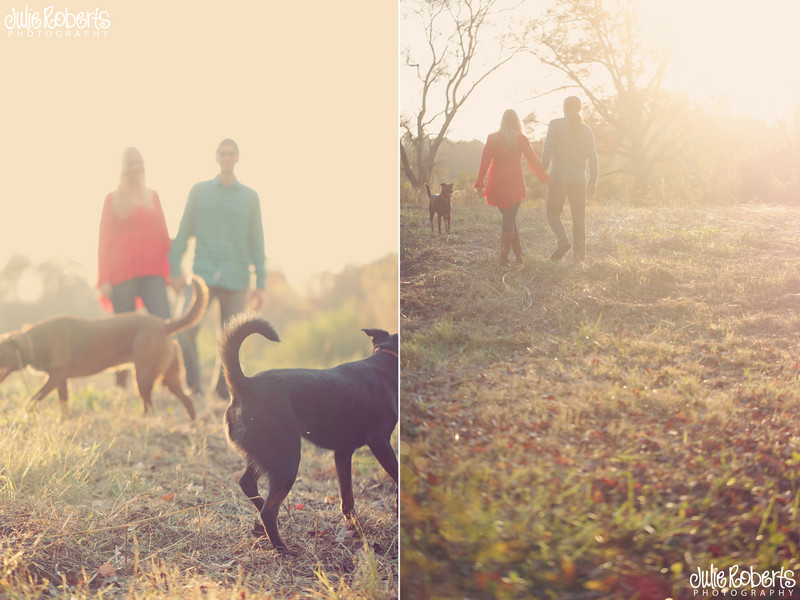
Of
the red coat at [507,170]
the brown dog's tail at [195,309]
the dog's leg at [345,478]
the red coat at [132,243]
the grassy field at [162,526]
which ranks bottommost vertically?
the grassy field at [162,526]

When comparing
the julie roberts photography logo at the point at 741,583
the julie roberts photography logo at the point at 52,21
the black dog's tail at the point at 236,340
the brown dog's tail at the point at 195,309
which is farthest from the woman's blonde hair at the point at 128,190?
the julie roberts photography logo at the point at 741,583

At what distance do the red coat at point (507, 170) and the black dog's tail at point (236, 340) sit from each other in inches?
56.5

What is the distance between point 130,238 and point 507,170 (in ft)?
11.5

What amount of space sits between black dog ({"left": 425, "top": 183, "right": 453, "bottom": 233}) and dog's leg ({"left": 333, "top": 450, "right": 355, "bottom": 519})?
1.43 meters

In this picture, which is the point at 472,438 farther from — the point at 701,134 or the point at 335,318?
the point at 335,318

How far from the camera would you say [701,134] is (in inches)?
129

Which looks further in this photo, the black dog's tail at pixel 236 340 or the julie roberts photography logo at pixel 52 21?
the julie roberts photography logo at pixel 52 21

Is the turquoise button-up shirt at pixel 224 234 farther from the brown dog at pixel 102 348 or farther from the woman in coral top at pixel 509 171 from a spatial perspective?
the woman in coral top at pixel 509 171

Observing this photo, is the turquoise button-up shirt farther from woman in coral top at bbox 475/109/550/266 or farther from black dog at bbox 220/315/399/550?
woman in coral top at bbox 475/109/550/266

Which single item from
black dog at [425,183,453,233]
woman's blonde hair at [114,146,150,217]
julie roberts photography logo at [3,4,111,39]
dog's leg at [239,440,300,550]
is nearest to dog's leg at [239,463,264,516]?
dog's leg at [239,440,300,550]

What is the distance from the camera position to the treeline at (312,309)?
6.95m

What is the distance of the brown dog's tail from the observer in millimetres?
4789

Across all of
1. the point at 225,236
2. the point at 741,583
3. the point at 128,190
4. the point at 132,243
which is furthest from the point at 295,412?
the point at 128,190

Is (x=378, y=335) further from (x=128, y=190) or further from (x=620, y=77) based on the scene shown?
(x=128, y=190)
